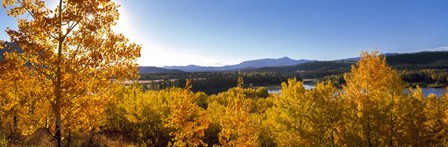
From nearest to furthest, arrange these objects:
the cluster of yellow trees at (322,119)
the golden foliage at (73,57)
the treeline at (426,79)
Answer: the golden foliage at (73,57) → the cluster of yellow trees at (322,119) → the treeline at (426,79)

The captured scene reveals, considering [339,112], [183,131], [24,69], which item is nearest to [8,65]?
[24,69]

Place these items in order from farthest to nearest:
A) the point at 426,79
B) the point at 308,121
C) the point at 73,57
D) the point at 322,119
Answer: the point at 426,79 → the point at 308,121 → the point at 322,119 → the point at 73,57

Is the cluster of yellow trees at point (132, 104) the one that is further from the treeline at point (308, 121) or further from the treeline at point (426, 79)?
the treeline at point (426, 79)

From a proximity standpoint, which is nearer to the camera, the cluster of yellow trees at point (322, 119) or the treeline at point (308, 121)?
the treeline at point (308, 121)

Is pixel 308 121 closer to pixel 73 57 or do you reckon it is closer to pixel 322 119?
pixel 322 119

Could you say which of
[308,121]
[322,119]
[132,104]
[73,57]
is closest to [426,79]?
[308,121]

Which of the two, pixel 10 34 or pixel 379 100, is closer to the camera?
pixel 10 34

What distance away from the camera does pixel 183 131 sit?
24.3 metres

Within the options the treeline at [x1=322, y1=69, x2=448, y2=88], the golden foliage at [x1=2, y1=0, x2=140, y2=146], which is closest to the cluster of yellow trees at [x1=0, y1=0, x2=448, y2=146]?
the golden foliage at [x1=2, y1=0, x2=140, y2=146]

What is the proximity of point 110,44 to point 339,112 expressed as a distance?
2336cm

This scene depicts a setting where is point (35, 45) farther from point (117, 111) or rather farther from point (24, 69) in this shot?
point (117, 111)

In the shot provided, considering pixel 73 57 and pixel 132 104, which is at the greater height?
pixel 73 57

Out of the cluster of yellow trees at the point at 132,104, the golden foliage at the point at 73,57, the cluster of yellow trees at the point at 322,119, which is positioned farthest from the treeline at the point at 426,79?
the golden foliage at the point at 73,57

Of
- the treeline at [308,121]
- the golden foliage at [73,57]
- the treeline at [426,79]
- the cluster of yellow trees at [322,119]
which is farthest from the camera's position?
the treeline at [426,79]
